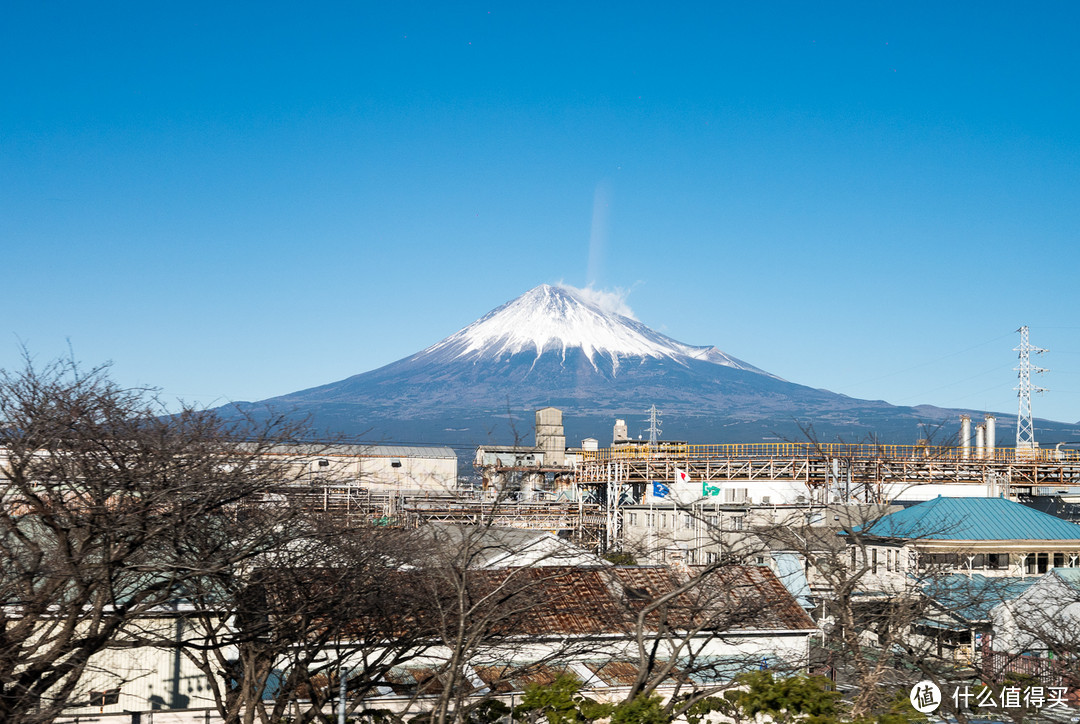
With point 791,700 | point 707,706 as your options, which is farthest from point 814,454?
point 791,700

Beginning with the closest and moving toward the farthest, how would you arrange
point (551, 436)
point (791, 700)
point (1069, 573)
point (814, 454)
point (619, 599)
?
point (791, 700) → point (619, 599) → point (1069, 573) → point (814, 454) → point (551, 436)

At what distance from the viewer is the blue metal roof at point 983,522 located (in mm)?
27750

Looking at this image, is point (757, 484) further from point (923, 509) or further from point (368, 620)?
point (368, 620)

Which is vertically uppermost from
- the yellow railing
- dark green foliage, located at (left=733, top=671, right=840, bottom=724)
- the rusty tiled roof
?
the yellow railing

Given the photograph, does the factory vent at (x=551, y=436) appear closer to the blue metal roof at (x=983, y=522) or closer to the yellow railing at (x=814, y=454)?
the yellow railing at (x=814, y=454)

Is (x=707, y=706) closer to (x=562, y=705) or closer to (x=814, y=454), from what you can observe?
(x=562, y=705)

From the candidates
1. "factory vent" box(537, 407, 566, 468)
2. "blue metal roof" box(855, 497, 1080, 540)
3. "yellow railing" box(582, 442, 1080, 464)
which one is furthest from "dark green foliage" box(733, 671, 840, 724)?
"factory vent" box(537, 407, 566, 468)

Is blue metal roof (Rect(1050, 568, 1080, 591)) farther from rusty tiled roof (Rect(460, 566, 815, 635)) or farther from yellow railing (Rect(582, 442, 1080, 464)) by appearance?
yellow railing (Rect(582, 442, 1080, 464))

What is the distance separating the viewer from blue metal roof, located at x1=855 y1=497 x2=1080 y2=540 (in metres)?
27.8

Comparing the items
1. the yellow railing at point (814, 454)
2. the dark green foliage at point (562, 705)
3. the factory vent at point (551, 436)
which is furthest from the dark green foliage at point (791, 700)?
the factory vent at point (551, 436)

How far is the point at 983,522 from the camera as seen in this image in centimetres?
2833

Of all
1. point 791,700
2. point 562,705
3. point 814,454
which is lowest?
point 562,705

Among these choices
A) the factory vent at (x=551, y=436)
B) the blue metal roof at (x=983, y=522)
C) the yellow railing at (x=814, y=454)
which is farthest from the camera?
the factory vent at (x=551, y=436)

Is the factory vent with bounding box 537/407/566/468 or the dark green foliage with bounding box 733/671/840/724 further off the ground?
the factory vent with bounding box 537/407/566/468
